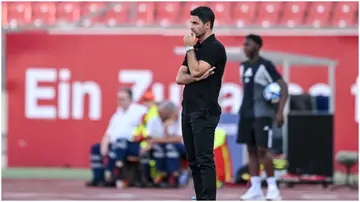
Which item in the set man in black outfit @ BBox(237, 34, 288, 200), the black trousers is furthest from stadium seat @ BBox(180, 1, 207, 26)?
the black trousers

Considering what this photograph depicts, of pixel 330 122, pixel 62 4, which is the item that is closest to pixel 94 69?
pixel 62 4

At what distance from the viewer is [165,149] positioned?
49.5 ft

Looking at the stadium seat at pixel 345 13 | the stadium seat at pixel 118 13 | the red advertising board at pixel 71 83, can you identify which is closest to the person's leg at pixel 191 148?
the red advertising board at pixel 71 83

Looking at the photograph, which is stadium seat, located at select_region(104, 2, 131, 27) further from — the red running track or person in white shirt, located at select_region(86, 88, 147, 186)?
the red running track

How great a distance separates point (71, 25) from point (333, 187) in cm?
620

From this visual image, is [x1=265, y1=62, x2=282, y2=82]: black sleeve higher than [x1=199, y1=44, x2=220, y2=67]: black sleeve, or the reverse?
[x1=199, y1=44, x2=220, y2=67]: black sleeve

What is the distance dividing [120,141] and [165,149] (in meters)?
0.65

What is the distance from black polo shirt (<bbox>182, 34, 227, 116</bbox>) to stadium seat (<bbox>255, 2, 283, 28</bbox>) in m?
10.9

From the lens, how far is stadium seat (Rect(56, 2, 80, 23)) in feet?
66.3

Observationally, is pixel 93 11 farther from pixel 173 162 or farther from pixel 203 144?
pixel 203 144

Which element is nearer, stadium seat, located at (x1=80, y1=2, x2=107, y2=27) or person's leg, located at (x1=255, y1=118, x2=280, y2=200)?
person's leg, located at (x1=255, y1=118, x2=280, y2=200)

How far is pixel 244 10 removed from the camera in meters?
19.9

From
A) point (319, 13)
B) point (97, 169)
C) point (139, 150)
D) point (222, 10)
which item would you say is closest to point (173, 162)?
point (139, 150)

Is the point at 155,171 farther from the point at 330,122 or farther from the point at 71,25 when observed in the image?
the point at 71,25
